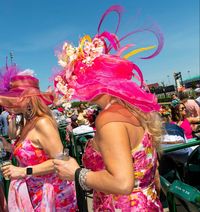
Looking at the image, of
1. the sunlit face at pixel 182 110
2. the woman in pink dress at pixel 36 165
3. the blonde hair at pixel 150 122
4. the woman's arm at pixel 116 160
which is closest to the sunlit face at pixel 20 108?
the woman in pink dress at pixel 36 165

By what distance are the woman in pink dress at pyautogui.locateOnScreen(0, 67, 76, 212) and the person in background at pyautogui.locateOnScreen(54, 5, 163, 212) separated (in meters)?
0.61

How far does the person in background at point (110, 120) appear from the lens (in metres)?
1.31

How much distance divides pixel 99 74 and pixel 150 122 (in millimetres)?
381

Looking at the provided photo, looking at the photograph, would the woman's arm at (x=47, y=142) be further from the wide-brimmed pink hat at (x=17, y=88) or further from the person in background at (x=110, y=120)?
the person in background at (x=110, y=120)

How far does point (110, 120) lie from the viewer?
1297 mm

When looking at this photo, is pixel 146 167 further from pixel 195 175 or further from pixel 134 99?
pixel 195 175

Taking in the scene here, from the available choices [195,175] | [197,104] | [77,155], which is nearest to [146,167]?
[195,175]

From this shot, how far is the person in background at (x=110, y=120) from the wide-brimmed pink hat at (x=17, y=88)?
29.6 inches

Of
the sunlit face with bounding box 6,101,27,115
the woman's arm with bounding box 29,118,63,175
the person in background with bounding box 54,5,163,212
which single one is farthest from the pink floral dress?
the sunlit face with bounding box 6,101,27,115

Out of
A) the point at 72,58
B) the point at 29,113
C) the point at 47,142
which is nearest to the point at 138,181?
the point at 72,58

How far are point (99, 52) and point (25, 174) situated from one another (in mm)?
1127

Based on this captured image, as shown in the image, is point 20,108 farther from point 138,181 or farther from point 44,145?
point 138,181

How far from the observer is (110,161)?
4.01 ft

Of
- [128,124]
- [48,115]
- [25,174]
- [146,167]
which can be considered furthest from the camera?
[48,115]
